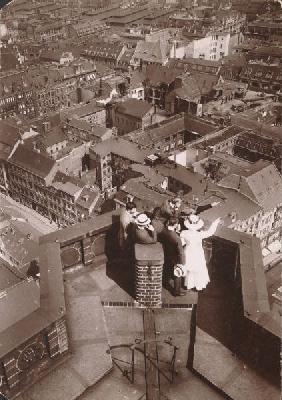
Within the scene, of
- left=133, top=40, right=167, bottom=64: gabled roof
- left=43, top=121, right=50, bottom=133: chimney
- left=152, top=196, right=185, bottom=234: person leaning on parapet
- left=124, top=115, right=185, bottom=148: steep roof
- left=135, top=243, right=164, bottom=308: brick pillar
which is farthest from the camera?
left=133, top=40, right=167, bottom=64: gabled roof

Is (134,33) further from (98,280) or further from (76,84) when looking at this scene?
(98,280)

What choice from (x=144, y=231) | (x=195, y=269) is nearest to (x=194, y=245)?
(x=195, y=269)

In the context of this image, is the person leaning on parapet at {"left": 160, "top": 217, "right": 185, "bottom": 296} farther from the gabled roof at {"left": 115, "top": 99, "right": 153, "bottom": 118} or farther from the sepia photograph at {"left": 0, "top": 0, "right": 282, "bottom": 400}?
the gabled roof at {"left": 115, "top": 99, "right": 153, "bottom": 118}

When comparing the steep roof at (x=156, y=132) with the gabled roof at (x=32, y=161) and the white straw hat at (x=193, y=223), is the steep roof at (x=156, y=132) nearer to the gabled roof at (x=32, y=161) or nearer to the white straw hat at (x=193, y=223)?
the gabled roof at (x=32, y=161)

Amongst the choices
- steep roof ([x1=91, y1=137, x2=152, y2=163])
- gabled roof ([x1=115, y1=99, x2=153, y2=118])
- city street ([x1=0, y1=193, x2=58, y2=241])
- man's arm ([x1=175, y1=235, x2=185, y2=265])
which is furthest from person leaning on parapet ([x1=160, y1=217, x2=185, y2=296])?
gabled roof ([x1=115, y1=99, x2=153, y2=118])

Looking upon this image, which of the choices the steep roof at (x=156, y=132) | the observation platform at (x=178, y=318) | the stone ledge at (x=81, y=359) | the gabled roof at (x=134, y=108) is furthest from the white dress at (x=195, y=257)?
the gabled roof at (x=134, y=108)

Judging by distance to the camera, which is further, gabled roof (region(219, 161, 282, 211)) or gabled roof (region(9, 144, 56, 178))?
gabled roof (region(9, 144, 56, 178))

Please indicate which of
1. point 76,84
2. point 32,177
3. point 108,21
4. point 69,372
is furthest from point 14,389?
point 108,21
